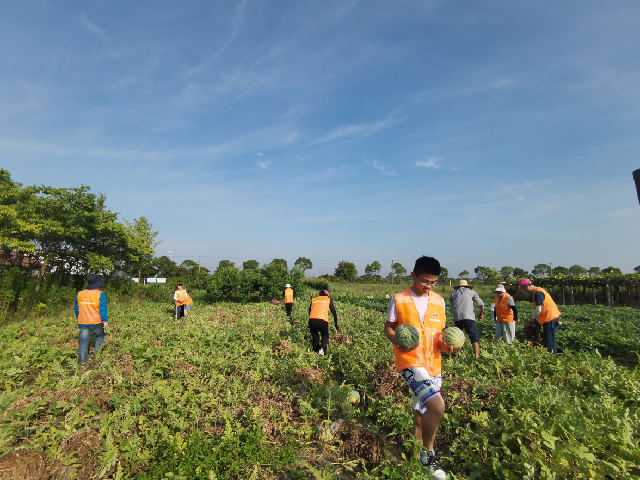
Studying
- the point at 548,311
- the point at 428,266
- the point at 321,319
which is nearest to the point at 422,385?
the point at 428,266

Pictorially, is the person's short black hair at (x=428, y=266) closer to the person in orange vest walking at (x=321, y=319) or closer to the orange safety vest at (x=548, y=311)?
the person in orange vest walking at (x=321, y=319)

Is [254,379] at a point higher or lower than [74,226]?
lower

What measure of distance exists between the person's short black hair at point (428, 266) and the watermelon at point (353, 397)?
253 centimetres

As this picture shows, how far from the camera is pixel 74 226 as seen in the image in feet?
53.8

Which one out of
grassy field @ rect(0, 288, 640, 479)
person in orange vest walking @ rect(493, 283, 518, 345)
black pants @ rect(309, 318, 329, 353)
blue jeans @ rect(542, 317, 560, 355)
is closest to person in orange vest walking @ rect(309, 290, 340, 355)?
black pants @ rect(309, 318, 329, 353)

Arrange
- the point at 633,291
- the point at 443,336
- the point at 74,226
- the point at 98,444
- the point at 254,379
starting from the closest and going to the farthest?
the point at 443,336, the point at 98,444, the point at 254,379, the point at 74,226, the point at 633,291

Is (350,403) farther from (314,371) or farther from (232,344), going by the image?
(232,344)

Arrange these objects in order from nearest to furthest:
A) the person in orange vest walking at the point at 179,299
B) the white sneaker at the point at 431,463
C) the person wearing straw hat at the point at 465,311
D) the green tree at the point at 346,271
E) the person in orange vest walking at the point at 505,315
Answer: the white sneaker at the point at 431,463, the person wearing straw hat at the point at 465,311, the person in orange vest walking at the point at 505,315, the person in orange vest walking at the point at 179,299, the green tree at the point at 346,271

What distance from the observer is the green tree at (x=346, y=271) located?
63316 millimetres

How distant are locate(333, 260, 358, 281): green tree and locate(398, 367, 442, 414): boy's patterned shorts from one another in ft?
192

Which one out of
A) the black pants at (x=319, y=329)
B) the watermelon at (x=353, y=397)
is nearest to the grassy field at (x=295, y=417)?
the watermelon at (x=353, y=397)

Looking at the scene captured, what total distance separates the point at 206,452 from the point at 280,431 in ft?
3.51

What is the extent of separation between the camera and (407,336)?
310 centimetres

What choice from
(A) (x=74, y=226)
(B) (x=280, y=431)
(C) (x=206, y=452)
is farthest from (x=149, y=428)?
(A) (x=74, y=226)
